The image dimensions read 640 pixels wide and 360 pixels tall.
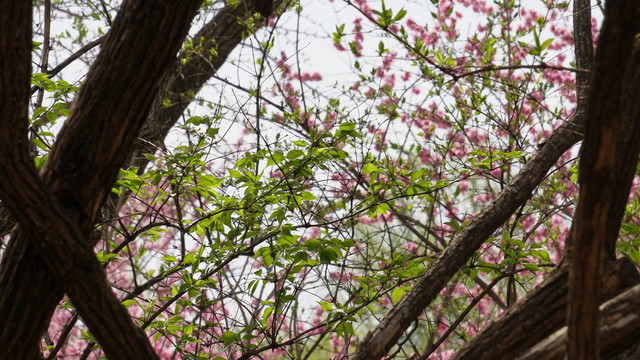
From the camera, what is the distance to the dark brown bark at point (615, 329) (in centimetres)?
118

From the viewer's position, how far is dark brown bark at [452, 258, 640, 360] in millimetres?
1367

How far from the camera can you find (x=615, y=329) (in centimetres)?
119

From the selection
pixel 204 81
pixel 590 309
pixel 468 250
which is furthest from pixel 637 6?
pixel 204 81

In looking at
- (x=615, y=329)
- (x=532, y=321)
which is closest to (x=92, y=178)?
(x=532, y=321)

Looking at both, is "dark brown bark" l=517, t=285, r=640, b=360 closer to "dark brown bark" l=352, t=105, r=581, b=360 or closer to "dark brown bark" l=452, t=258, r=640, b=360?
"dark brown bark" l=452, t=258, r=640, b=360

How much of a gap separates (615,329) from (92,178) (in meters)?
1.20

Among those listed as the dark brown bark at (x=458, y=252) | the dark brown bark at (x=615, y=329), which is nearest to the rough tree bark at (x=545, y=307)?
the dark brown bark at (x=615, y=329)

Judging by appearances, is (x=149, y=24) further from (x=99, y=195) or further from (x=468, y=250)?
(x=468, y=250)

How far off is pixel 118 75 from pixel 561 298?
1.15 metres

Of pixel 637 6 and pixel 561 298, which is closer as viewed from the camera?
pixel 637 6

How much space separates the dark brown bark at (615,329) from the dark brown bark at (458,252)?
640mm

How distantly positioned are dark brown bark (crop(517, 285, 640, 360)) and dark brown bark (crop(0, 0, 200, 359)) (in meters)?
0.92

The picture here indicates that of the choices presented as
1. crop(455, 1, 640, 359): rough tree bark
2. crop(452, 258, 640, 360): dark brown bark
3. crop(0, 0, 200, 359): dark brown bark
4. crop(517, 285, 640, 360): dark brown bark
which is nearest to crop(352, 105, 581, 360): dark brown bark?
crop(455, 1, 640, 359): rough tree bark

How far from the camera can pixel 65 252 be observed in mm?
1399
